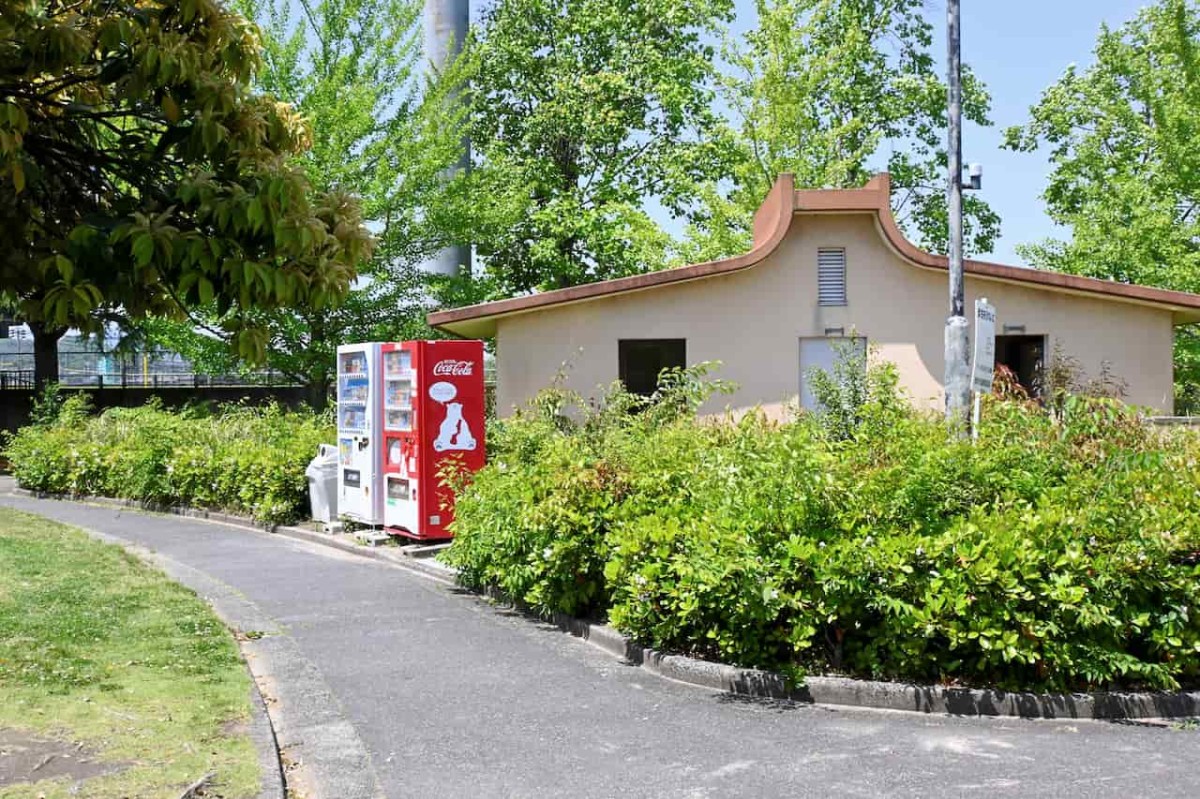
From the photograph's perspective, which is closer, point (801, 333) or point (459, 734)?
point (459, 734)

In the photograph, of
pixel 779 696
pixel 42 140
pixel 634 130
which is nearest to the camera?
pixel 42 140

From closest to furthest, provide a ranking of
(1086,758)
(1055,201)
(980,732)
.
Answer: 1. (1086,758)
2. (980,732)
3. (1055,201)

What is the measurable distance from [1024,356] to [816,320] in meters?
4.78

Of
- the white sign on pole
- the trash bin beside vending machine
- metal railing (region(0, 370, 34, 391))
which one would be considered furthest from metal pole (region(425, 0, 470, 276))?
the white sign on pole

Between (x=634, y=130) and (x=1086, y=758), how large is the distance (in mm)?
34603

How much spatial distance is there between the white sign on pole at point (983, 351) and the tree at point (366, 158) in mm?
17360

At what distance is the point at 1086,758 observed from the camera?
6.35 meters

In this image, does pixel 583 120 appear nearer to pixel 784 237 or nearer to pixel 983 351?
pixel 784 237

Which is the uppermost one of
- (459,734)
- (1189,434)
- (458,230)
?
(458,230)

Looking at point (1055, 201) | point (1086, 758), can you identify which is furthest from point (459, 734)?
point (1055, 201)

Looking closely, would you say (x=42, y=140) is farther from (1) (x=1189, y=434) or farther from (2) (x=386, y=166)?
(2) (x=386, y=166)

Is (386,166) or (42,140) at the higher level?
(386,166)

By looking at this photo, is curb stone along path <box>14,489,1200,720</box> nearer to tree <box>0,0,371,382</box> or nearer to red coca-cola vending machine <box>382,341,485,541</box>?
tree <box>0,0,371,382</box>

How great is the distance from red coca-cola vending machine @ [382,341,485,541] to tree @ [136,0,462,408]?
41.4ft
